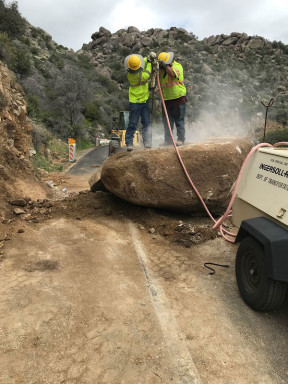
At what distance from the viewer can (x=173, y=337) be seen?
287 centimetres

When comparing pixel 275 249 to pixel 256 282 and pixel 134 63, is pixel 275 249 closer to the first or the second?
pixel 256 282

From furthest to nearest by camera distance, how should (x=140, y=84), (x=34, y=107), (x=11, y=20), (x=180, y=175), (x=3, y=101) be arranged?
1. (x=11, y=20)
2. (x=34, y=107)
3. (x=3, y=101)
4. (x=140, y=84)
5. (x=180, y=175)

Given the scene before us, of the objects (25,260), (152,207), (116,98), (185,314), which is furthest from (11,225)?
(116,98)

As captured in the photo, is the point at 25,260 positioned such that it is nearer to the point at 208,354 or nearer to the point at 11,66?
the point at 208,354

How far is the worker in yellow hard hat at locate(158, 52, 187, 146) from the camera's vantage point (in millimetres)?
6016

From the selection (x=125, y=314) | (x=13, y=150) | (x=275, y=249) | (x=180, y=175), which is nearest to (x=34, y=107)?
(x=13, y=150)

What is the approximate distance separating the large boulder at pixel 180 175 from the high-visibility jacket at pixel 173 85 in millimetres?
1332

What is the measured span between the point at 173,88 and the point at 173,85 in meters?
0.06

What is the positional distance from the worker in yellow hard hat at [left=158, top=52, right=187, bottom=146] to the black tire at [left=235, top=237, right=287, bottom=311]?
3.26 metres

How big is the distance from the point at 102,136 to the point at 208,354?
25719 mm

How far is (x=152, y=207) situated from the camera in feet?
19.7

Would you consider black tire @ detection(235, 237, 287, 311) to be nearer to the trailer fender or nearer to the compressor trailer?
the compressor trailer

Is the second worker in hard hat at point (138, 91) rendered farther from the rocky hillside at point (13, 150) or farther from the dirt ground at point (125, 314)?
the rocky hillside at point (13, 150)

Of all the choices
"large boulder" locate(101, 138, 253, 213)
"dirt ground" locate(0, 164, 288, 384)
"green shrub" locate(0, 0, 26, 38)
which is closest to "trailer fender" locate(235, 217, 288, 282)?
"dirt ground" locate(0, 164, 288, 384)
